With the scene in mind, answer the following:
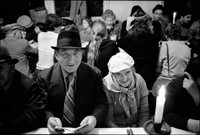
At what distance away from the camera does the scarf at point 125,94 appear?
2170mm

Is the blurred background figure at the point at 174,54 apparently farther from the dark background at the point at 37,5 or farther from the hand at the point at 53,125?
the dark background at the point at 37,5

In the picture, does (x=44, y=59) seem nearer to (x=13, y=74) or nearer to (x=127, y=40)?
(x=127, y=40)

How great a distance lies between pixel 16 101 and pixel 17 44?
229 centimetres

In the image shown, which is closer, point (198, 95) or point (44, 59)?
point (198, 95)

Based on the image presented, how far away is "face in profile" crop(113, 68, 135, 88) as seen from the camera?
2.10 meters

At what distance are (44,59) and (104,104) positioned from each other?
2.03 meters

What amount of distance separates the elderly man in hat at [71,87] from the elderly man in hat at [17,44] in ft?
6.55

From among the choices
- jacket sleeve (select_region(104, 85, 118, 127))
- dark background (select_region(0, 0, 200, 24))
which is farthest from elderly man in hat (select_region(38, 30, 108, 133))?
dark background (select_region(0, 0, 200, 24))

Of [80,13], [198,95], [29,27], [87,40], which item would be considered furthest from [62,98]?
[80,13]

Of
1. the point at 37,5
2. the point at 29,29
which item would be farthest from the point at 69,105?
the point at 37,5

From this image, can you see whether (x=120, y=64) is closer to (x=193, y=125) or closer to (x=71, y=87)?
(x=71, y=87)

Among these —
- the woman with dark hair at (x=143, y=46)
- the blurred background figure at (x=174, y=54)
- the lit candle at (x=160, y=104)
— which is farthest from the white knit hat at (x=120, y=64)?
the blurred background figure at (x=174, y=54)

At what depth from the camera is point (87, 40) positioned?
3701 mm

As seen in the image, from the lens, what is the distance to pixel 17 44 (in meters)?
3.62
